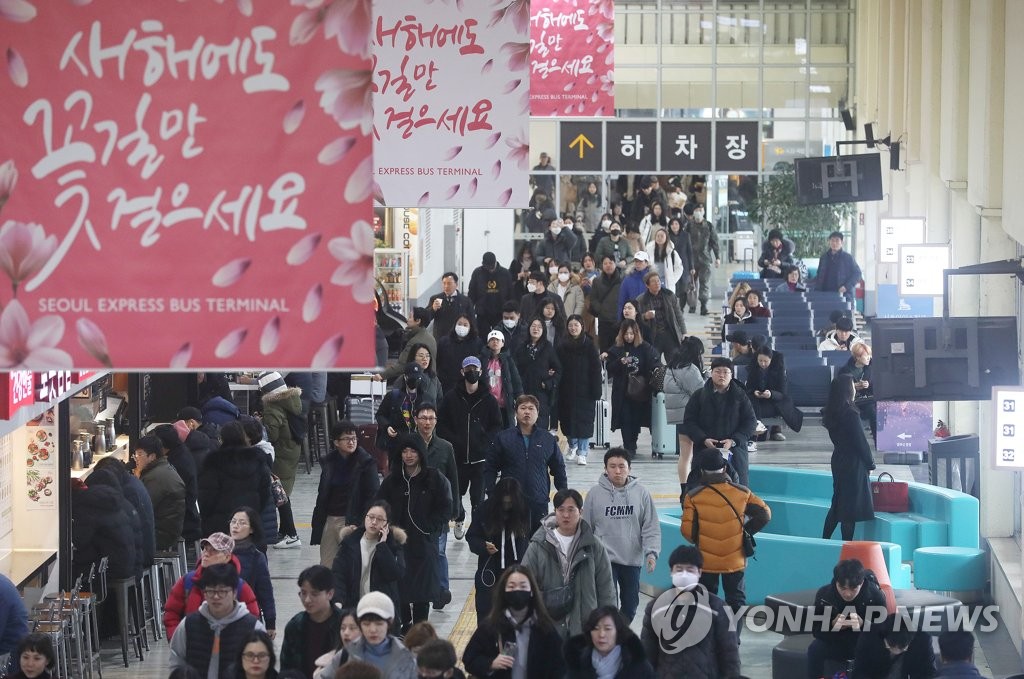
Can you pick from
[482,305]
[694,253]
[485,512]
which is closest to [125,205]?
[485,512]

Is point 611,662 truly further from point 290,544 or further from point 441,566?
point 290,544

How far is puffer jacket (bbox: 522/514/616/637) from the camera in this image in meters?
10.7

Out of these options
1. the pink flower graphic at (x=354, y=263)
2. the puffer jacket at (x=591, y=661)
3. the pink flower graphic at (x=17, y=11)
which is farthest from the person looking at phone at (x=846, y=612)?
→ the pink flower graphic at (x=17, y=11)

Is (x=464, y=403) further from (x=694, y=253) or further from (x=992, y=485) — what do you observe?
(x=694, y=253)

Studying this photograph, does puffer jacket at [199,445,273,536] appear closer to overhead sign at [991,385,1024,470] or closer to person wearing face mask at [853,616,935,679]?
person wearing face mask at [853,616,935,679]

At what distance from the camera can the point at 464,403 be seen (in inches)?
588

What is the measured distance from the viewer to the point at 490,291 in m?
23.8

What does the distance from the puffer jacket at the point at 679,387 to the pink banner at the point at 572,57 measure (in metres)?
5.93

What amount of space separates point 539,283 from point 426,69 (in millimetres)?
9153

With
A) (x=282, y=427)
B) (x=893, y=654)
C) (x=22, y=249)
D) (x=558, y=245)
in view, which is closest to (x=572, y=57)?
(x=558, y=245)

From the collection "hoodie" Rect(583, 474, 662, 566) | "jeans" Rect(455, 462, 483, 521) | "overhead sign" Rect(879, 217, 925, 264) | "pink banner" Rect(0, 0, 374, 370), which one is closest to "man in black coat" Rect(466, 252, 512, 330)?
"overhead sign" Rect(879, 217, 925, 264)

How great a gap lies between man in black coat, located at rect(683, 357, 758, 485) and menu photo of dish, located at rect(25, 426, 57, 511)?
16.5ft

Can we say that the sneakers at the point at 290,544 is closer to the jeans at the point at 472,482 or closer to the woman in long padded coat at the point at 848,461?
the jeans at the point at 472,482

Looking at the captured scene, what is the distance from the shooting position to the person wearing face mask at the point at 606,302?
22.4 m
